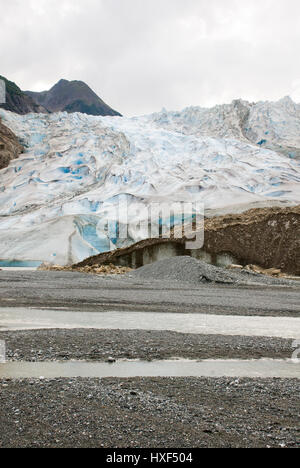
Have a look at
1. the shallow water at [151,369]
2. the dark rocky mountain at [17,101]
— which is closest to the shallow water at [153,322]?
the shallow water at [151,369]

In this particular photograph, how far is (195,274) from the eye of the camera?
14664 mm

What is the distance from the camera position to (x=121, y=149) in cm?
4503

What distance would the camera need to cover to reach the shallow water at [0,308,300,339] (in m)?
6.11

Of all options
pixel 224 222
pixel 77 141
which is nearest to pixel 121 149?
pixel 77 141

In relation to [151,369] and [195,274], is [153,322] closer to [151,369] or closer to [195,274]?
[151,369]

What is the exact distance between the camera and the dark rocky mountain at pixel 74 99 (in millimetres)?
119062

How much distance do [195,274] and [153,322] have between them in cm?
802

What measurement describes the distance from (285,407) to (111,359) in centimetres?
182

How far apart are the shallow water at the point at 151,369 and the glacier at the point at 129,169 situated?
22.7 m

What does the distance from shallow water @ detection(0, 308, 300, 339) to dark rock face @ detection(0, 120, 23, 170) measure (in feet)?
143

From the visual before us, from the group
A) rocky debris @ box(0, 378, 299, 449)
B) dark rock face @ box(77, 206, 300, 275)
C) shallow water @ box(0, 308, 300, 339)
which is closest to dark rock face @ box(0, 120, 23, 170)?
dark rock face @ box(77, 206, 300, 275)

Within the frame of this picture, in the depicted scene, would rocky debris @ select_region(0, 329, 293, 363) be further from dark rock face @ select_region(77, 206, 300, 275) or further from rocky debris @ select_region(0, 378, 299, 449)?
dark rock face @ select_region(77, 206, 300, 275)

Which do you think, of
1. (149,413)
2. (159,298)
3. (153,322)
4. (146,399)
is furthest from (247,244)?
(149,413)

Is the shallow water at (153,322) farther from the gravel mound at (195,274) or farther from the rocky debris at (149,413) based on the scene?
the gravel mound at (195,274)
